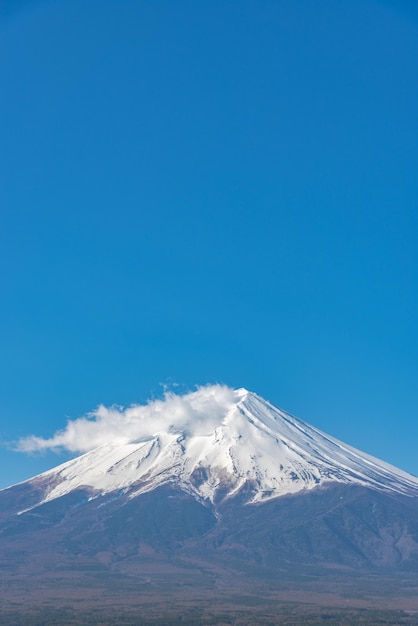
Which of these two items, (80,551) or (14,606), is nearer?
(14,606)

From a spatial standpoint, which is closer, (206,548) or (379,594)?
(379,594)

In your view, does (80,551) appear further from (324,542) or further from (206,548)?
(324,542)

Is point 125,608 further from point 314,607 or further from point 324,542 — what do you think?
point 324,542

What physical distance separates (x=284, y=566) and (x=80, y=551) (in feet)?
166

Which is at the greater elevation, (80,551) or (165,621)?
(80,551)

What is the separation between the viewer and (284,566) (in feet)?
588

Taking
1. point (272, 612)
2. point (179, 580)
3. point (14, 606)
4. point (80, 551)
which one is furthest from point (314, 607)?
point (80, 551)

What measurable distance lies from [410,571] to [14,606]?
95930 millimetres

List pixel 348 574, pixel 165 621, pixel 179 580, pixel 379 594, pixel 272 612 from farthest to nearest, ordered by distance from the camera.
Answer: pixel 348 574, pixel 179 580, pixel 379 594, pixel 272 612, pixel 165 621

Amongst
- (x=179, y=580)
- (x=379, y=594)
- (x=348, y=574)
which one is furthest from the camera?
(x=348, y=574)

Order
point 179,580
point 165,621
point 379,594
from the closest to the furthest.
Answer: point 165,621
point 379,594
point 179,580

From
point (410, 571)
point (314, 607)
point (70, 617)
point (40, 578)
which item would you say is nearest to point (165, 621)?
point (70, 617)

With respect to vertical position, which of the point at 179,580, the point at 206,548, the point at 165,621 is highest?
the point at 206,548

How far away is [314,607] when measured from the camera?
127 meters
